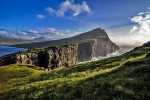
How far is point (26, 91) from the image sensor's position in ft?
111

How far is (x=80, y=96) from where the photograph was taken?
24.6m

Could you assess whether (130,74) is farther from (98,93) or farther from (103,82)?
(98,93)

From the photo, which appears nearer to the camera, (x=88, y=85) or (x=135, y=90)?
(x=135, y=90)

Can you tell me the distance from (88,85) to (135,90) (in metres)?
6.60

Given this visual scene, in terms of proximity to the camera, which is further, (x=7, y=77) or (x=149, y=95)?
(x=7, y=77)

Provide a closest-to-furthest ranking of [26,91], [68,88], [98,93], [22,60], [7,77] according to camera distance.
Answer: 1. [98,93]
2. [68,88]
3. [26,91]
4. [7,77]
5. [22,60]

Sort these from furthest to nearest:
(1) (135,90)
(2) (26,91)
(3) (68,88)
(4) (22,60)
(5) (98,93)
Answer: (4) (22,60), (2) (26,91), (3) (68,88), (5) (98,93), (1) (135,90)

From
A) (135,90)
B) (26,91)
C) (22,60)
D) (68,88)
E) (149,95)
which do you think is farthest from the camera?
(22,60)

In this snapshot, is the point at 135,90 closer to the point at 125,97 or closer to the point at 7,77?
the point at 125,97

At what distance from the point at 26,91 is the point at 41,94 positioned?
16.6 feet

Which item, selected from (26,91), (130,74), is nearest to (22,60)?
(26,91)

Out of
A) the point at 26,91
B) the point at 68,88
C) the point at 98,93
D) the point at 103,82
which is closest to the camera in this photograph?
the point at 98,93

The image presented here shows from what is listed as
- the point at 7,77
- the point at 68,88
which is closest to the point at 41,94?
the point at 68,88

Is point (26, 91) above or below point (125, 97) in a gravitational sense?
below
